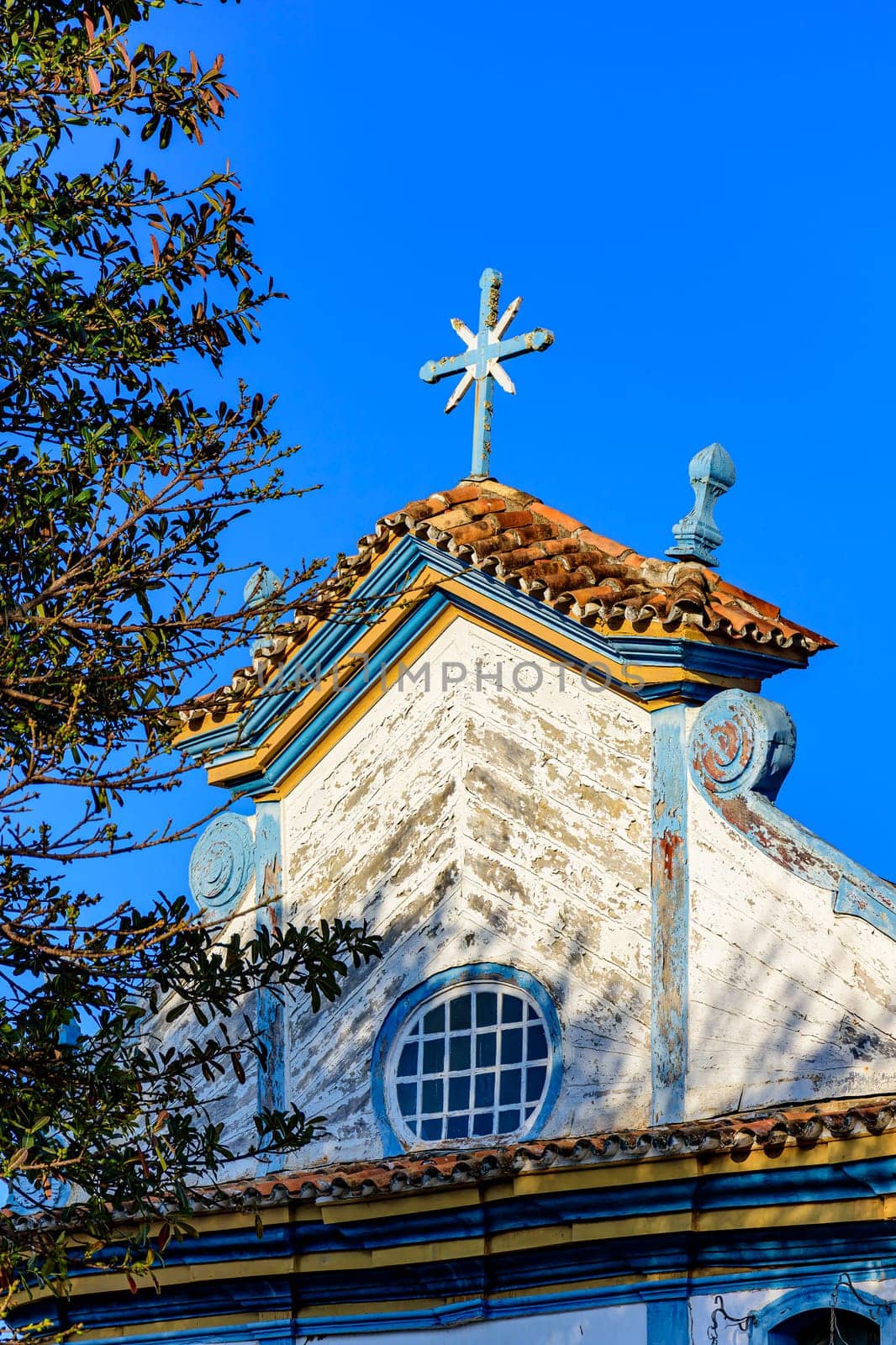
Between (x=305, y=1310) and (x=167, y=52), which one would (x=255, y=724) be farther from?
(x=167, y=52)

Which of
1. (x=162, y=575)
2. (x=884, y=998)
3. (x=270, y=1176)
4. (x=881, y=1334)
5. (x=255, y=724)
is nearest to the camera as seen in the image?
(x=162, y=575)

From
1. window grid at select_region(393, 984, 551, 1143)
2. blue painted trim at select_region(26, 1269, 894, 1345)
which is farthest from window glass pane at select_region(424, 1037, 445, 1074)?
blue painted trim at select_region(26, 1269, 894, 1345)

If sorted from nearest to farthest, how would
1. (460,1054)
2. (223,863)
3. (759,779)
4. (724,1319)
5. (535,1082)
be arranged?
1. (724,1319)
2. (759,779)
3. (535,1082)
4. (460,1054)
5. (223,863)

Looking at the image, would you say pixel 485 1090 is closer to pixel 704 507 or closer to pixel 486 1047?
pixel 486 1047

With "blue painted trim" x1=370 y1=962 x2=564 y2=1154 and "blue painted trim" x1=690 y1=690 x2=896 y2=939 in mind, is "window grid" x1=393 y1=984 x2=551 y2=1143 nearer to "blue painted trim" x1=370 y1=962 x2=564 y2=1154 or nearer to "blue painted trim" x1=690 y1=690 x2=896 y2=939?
"blue painted trim" x1=370 y1=962 x2=564 y2=1154

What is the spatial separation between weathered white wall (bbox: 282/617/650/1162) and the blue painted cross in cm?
173

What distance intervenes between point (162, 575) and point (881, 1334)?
5018 millimetres

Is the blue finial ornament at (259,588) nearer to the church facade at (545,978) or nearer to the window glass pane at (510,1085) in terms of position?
the church facade at (545,978)

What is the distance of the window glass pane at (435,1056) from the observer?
13.0 meters

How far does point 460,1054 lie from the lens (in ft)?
42.5

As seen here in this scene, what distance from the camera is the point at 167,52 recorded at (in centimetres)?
998

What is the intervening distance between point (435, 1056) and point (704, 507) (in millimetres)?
3676

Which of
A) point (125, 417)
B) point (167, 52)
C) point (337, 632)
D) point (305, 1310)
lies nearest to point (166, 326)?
point (125, 417)

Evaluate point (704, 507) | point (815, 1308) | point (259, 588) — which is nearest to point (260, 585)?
point (259, 588)
